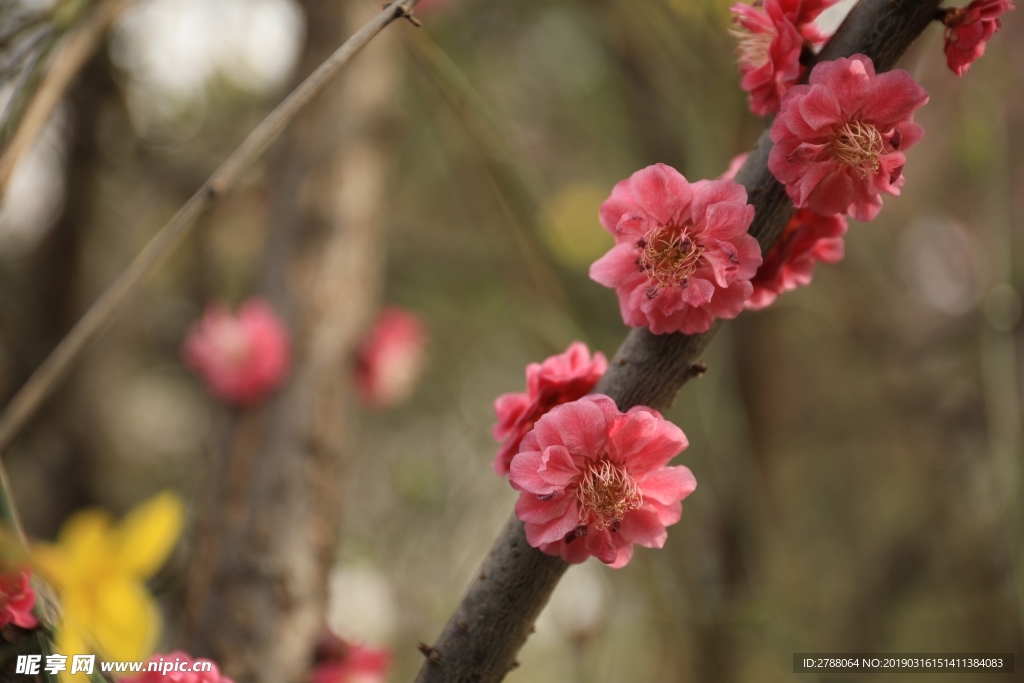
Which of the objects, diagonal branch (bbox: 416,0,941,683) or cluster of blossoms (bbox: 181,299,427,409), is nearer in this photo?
diagonal branch (bbox: 416,0,941,683)

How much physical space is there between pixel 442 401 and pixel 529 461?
7.41 ft

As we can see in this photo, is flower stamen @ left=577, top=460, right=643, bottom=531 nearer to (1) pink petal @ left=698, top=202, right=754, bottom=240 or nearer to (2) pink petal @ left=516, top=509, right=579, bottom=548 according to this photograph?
(2) pink petal @ left=516, top=509, right=579, bottom=548

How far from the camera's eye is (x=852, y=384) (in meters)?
3.08

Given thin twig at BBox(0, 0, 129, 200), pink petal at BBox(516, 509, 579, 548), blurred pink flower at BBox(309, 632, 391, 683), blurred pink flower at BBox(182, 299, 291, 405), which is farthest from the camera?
blurred pink flower at BBox(182, 299, 291, 405)

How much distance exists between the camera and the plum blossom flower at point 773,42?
520 mm

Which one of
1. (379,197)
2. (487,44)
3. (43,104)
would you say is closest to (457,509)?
(379,197)

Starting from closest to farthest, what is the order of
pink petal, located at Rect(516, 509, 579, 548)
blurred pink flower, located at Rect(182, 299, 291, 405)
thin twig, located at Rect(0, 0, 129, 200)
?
pink petal, located at Rect(516, 509, 579, 548)
thin twig, located at Rect(0, 0, 129, 200)
blurred pink flower, located at Rect(182, 299, 291, 405)

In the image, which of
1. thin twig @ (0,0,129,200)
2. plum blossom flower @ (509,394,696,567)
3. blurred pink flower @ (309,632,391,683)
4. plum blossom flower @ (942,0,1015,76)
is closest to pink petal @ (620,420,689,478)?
plum blossom flower @ (509,394,696,567)

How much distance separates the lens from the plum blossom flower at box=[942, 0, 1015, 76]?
488 mm

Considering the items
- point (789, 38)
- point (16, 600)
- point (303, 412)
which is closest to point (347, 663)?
point (303, 412)

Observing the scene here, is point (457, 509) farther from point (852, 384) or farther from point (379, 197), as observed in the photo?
point (852, 384)

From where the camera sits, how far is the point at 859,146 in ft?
1.56

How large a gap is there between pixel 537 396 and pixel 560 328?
892mm

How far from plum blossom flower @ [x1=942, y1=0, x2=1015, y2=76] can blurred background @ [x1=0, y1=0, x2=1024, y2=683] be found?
520mm
